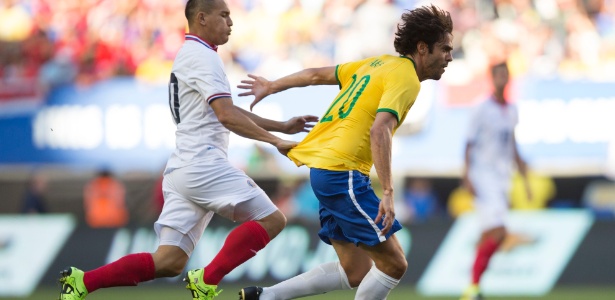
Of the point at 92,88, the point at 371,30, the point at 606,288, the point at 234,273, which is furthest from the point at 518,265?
the point at 92,88

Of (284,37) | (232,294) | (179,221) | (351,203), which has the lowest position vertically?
(232,294)

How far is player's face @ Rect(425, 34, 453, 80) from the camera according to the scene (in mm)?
6527

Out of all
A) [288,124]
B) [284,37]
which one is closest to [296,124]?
[288,124]

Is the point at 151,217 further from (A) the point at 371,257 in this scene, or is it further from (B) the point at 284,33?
(A) the point at 371,257

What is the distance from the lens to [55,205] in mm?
16906

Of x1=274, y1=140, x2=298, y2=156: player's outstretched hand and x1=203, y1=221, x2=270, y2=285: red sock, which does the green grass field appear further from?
x1=274, y1=140, x2=298, y2=156: player's outstretched hand

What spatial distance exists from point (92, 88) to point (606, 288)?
8.61m

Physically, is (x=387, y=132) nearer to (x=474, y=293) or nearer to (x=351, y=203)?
(x=351, y=203)

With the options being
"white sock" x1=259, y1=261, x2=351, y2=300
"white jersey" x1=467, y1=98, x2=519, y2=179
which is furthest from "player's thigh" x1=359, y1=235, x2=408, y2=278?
"white jersey" x1=467, y1=98, x2=519, y2=179

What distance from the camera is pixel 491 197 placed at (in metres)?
11.0

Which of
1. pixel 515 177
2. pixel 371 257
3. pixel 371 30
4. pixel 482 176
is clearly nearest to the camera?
pixel 371 257

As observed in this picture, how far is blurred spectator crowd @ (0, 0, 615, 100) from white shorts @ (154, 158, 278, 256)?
978 centimetres

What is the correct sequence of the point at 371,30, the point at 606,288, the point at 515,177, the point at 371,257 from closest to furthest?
the point at 371,257 < the point at 606,288 < the point at 515,177 < the point at 371,30

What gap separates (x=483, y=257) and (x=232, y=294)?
8.57 feet
